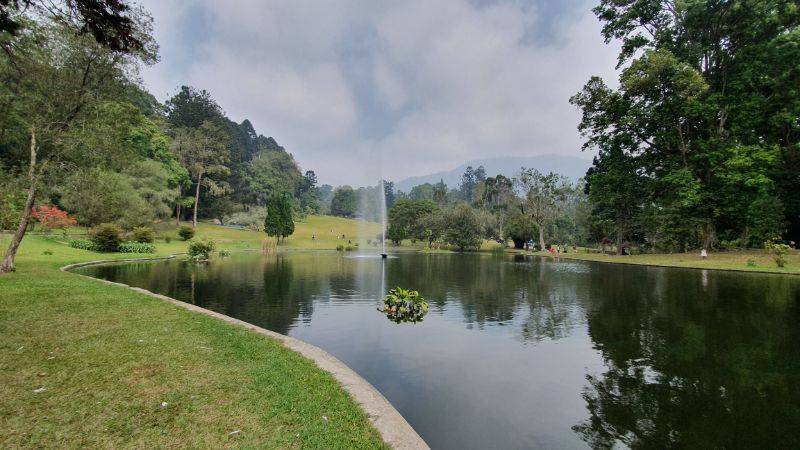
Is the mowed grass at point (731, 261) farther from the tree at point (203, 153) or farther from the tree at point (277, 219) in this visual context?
the tree at point (203, 153)

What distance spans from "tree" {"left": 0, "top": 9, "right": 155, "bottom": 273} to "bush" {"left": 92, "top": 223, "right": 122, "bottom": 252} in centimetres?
1611

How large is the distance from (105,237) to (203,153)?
131 feet

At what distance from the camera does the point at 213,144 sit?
7081cm

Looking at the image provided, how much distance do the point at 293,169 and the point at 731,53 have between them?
9562 cm

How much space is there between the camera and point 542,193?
178 ft

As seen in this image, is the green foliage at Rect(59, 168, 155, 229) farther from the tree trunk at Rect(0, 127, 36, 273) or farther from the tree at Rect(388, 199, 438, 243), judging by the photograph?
the tree at Rect(388, 199, 438, 243)

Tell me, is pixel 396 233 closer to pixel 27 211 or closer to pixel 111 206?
pixel 111 206

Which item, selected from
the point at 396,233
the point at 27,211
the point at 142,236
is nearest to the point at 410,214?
the point at 396,233

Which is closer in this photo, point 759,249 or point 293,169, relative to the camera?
point 759,249

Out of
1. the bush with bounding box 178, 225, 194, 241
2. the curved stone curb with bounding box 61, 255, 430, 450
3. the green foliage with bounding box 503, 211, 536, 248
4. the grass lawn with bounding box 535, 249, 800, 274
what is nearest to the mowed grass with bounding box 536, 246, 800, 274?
the grass lawn with bounding box 535, 249, 800, 274

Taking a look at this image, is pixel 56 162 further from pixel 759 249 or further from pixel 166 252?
pixel 759 249

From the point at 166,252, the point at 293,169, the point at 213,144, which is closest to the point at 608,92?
the point at 166,252

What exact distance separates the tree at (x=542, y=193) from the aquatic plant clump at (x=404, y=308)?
45.3 meters

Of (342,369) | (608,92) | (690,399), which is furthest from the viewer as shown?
(608,92)
